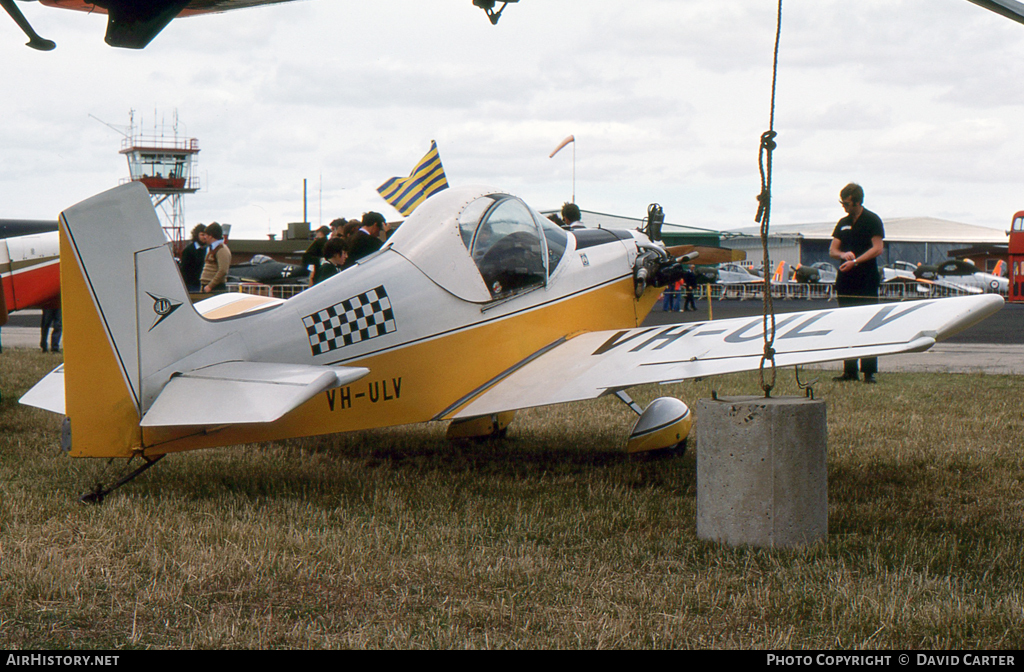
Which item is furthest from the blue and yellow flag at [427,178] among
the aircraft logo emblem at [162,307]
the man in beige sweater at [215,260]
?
the aircraft logo emblem at [162,307]

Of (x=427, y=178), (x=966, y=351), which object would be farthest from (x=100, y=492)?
(x=966, y=351)

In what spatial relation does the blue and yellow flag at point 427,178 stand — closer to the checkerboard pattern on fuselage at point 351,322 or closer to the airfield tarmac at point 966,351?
the airfield tarmac at point 966,351

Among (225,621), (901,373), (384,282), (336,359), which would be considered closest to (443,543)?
(225,621)

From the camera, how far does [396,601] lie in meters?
3.23

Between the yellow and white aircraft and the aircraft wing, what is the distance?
15 mm

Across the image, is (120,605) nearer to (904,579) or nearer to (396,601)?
(396,601)

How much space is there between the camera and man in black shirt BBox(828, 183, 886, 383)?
29.9 ft

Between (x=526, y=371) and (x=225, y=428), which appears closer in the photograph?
(x=225, y=428)

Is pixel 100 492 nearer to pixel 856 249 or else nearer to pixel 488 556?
pixel 488 556

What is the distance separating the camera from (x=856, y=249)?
9273mm

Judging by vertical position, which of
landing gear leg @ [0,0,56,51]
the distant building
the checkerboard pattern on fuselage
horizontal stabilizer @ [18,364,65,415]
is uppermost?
the distant building

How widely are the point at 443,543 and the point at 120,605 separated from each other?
1.35 metres

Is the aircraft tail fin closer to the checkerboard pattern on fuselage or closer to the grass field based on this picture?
the grass field

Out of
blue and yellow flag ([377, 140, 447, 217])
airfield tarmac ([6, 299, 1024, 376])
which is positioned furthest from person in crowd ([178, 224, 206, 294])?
airfield tarmac ([6, 299, 1024, 376])
